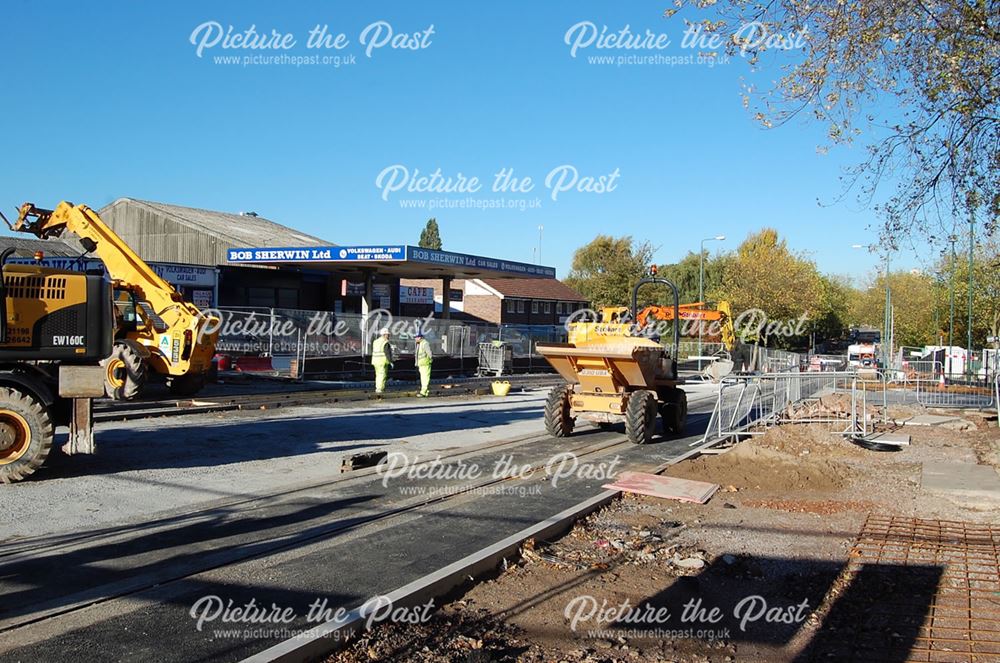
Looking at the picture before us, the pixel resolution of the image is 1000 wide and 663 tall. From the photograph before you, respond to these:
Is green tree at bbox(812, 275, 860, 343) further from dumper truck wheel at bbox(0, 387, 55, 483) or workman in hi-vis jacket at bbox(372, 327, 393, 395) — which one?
dumper truck wheel at bbox(0, 387, 55, 483)

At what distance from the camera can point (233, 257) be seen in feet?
112

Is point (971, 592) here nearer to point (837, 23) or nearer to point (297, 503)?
point (297, 503)

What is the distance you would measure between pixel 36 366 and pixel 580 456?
7.66 metres

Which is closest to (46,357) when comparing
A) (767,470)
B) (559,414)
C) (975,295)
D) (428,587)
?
(428,587)

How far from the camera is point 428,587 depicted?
5.88m

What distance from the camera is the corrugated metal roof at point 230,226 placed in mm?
37469

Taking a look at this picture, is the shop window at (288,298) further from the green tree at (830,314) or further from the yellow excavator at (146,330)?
the green tree at (830,314)

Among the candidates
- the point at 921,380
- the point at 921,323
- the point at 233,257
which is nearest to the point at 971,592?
the point at 921,380

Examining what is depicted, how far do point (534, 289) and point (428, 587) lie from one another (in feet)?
184

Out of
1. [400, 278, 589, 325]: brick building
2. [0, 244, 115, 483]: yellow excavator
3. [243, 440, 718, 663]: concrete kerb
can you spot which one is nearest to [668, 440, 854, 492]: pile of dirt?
[243, 440, 718, 663]: concrete kerb

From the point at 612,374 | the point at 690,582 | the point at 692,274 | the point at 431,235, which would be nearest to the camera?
the point at 690,582

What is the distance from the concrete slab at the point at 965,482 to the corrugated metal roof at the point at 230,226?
1208 inches

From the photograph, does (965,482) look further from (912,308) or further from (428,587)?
(912,308)

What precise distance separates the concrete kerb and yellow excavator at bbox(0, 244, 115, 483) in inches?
221
